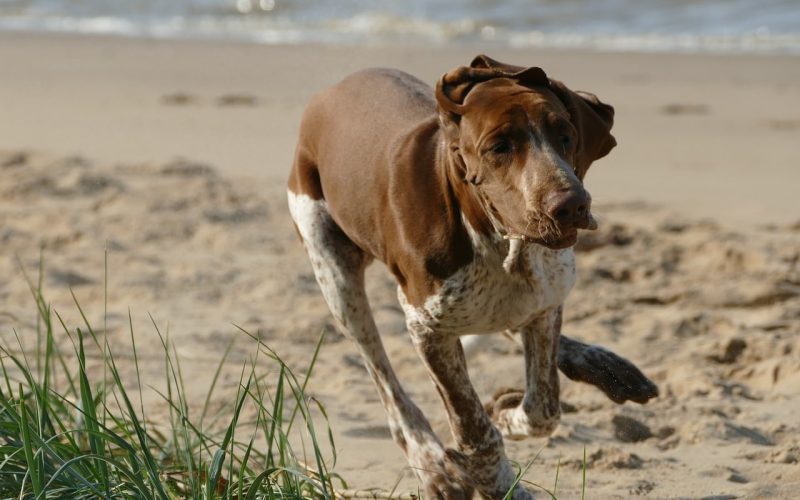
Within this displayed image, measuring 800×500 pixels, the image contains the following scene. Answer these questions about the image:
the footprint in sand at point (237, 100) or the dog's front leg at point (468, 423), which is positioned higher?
the dog's front leg at point (468, 423)

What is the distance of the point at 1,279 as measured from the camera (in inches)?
276

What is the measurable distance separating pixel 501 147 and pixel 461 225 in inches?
19.3

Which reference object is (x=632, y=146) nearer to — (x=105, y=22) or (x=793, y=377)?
(x=793, y=377)

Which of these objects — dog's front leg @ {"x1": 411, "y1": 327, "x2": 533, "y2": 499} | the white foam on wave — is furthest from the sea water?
dog's front leg @ {"x1": 411, "y1": 327, "x2": 533, "y2": 499}

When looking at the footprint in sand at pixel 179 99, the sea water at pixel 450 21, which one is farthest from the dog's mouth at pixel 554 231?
the sea water at pixel 450 21

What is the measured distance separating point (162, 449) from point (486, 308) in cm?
107

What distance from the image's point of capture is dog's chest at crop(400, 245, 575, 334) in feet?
12.6

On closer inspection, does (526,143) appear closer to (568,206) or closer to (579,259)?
(568,206)

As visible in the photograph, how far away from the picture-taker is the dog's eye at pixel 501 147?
→ 3359 mm

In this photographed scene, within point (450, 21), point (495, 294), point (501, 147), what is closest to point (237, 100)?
point (450, 21)

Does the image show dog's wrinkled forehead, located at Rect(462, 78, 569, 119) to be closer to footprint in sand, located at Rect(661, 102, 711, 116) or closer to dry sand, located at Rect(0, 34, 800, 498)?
dry sand, located at Rect(0, 34, 800, 498)

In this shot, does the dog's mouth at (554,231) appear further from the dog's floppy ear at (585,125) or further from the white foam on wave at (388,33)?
the white foam on wave at (388,33)

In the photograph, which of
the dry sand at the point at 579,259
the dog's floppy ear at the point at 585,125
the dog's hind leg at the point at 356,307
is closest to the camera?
the dog's floppy ear at the point at 585,125

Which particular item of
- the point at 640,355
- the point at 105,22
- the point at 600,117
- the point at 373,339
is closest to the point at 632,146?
the point at 640,355
